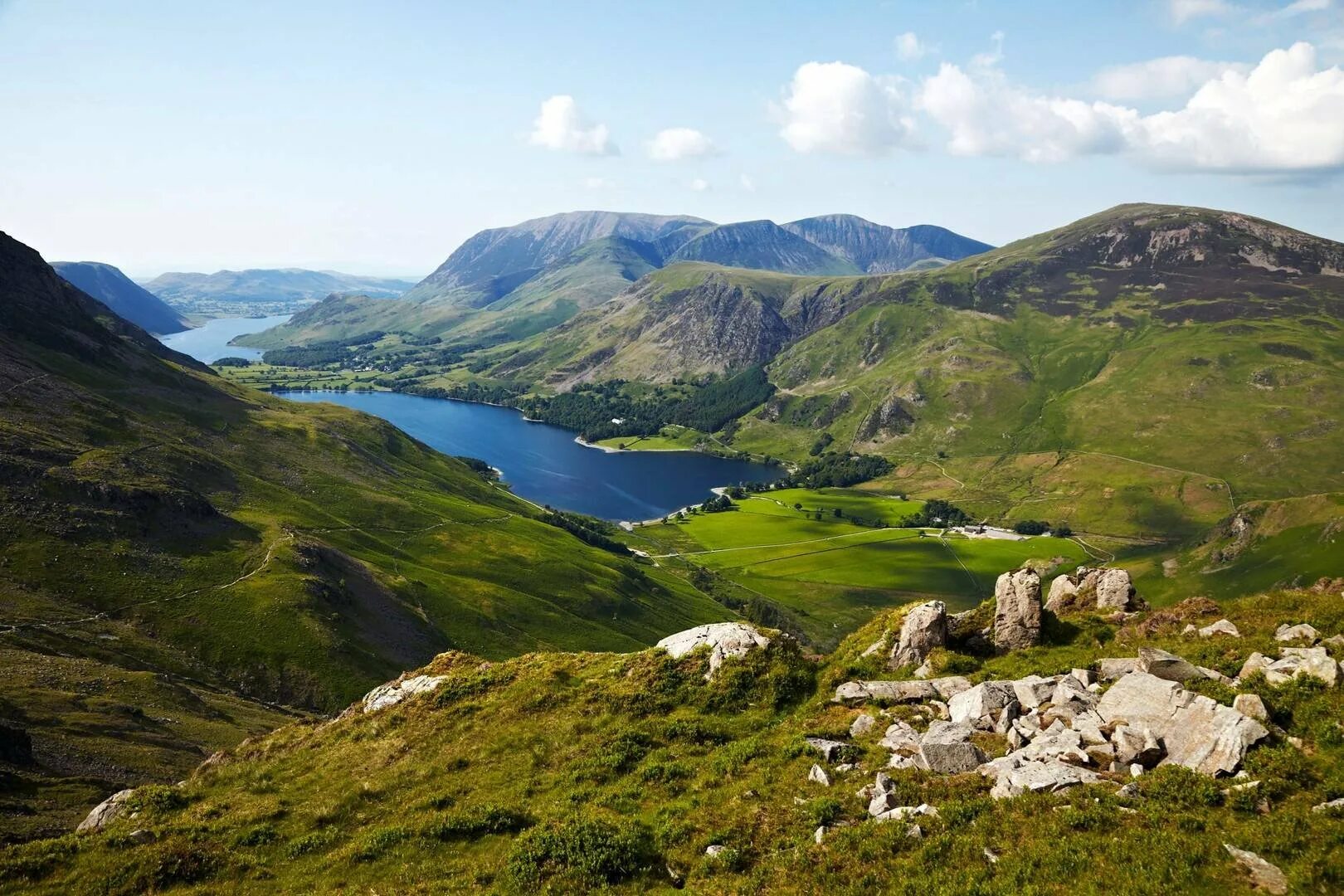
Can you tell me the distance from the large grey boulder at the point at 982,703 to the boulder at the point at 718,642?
10371 millimetres

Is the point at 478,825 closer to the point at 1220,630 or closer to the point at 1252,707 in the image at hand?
the point at 1252,707

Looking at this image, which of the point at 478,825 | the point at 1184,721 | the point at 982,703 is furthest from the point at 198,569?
the point at 1184,721

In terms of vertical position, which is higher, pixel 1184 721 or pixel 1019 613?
pixel 1184 721

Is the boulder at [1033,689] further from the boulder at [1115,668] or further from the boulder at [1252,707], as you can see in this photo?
the boulder at [1252,707]

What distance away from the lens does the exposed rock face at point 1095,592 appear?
33.5 meters

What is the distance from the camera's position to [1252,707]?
762 inches

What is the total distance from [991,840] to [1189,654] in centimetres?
1316

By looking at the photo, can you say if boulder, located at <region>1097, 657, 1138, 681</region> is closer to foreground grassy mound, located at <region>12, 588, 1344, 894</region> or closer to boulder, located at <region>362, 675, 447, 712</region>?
foreground grassy mound, located at <region>12, 588, 1344, 894</region>

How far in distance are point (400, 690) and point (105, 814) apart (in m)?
14.7

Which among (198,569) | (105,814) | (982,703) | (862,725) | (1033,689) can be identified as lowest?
(198,569)

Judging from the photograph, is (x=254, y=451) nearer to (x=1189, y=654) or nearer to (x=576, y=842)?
(x=576, y=842)

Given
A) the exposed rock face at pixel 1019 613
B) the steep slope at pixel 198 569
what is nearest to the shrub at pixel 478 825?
the exposed rock face at pixel 1019 613

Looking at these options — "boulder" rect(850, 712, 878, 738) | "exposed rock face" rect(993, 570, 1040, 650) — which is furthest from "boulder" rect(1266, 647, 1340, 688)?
"boulder" rect(850, 712, 878, 738)

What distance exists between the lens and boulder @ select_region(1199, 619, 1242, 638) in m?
26.2
